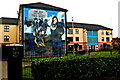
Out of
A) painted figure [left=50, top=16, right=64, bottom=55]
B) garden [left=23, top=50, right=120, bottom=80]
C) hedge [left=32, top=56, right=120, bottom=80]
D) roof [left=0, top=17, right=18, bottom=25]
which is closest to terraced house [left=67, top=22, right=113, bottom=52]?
painted figure [left=50, top=16, right=64, bottom=55]

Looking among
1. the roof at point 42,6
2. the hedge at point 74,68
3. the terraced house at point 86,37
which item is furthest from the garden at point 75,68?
the terraced house at point 86,37

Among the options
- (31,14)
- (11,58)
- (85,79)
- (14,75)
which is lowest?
(85,79)

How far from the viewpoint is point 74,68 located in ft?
25.5

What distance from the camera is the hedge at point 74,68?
7.11 meters

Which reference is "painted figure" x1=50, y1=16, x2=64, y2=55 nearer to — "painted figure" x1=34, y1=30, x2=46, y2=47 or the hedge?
"painted figure" x1=34, y1=30, x2=46, y2=47

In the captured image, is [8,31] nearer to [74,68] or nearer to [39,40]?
[39,40]

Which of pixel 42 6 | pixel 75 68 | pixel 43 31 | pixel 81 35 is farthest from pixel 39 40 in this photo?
pixel 81 35

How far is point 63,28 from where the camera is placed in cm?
2966

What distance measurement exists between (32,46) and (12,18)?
61.2 ft

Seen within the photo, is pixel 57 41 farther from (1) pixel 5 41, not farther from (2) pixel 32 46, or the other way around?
(1) pixel 5 41

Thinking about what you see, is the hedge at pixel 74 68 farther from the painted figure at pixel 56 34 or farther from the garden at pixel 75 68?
the painted figure at pixel 56 34

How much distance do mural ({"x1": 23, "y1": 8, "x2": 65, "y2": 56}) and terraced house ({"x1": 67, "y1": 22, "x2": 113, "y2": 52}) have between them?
1147cm

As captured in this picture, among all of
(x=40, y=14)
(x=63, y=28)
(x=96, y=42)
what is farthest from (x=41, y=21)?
(x=96, y=42)

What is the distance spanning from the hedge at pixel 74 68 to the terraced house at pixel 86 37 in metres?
29.9
